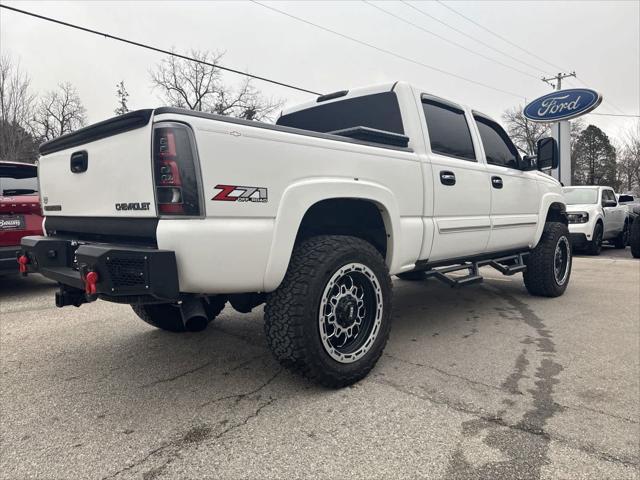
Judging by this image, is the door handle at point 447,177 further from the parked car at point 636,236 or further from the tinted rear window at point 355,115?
the parked car at point 636,236

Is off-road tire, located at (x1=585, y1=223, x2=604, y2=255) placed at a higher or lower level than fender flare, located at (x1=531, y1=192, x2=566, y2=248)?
lower

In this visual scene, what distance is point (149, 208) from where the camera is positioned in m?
2.20

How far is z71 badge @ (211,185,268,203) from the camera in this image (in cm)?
218

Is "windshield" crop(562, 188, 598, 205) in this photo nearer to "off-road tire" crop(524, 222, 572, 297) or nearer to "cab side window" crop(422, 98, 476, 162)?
"off-road tire" crop(524, 222, 572, 297)

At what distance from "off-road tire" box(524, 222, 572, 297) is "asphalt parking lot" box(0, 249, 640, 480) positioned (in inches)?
40.0

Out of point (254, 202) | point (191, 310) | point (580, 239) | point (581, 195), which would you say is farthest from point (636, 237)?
point (191, 310)

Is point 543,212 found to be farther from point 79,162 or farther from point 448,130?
point 79,162

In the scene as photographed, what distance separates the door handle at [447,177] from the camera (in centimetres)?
353

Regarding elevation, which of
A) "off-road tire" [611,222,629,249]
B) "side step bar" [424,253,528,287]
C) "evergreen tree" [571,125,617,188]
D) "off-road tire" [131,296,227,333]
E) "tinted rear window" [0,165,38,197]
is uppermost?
"evergreen tree" [571,125,617,188]

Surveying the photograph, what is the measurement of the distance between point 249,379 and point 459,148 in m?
2.66

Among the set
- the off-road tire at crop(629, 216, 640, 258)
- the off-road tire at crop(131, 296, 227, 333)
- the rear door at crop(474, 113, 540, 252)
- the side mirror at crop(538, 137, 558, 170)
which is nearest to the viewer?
the off-road tire at crop(131, 296, 227, 333)

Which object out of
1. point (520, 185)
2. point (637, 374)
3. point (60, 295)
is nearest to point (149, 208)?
point (60, 295)

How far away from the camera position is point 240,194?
2236 millimetres

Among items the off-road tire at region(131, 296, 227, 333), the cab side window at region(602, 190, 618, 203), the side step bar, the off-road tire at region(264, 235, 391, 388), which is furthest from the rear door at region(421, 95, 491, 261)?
the cab side window at region(602, 190, 618, 203)
